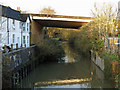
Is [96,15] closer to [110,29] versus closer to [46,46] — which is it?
[110,29]

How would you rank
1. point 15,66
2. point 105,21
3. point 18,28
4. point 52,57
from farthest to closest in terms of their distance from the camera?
point 52,57 → point 18,28 → point 105,21 → point 15,66

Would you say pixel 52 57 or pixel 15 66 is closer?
pixel 15 66

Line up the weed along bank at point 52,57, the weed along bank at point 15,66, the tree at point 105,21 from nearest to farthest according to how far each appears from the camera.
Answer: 1. the weed along bank at point 15,66
2. the weed along bank at point 52,57
3. the tree at point 105,21

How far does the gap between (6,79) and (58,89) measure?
3729 mm

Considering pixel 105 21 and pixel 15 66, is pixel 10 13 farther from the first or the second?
pixel 105 21

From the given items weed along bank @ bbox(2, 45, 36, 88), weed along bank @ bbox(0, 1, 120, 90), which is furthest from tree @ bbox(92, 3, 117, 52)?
weed along bank @ bbox(2, 45, 36, 88)

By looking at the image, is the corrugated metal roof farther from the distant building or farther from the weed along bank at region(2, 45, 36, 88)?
the weed along bank at region(2, 45, 36, 88)

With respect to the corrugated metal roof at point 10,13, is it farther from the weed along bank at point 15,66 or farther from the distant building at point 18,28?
the weed along bank at point 15,66

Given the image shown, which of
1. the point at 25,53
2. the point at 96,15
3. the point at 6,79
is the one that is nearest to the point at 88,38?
the point at 96,15

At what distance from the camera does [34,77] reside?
14.9 meters

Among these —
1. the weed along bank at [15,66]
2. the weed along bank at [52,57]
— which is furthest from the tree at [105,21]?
the weed along bank at [15,66]

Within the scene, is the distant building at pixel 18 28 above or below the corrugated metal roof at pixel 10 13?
below

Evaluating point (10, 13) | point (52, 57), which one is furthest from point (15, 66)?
point (52, 57)

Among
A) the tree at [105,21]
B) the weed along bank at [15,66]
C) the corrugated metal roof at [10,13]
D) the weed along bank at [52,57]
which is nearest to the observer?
the weed along bank at [15,66]
